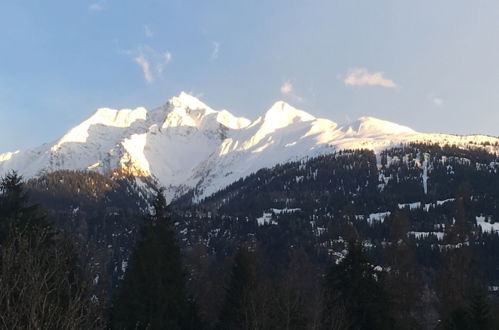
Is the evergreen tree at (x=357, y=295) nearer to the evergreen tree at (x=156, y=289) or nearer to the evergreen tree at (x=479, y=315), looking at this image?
the evergreen tree at (x=479, y=315)

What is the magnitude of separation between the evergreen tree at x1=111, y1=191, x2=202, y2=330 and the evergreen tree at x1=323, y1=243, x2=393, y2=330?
28.3 ft

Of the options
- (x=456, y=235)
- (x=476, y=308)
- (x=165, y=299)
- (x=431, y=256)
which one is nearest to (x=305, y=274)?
(x=456, y=235)

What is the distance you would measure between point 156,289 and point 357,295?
12661mm

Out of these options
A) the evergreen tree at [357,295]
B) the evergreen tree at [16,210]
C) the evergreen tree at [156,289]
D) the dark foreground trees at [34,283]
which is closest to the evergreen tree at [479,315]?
the evergreen tree at [357,295]

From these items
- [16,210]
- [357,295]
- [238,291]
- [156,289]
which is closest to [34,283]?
[156,289]

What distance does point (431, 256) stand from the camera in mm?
169000

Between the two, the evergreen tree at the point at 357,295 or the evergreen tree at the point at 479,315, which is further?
the evergreen tree at the point at 479,315

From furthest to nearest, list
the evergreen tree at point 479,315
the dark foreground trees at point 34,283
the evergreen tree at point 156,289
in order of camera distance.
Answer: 1. the evergreen tree at point 479,315
2. the evergreen tree at point 156,289
3. the dark foreground trees at point 34,283

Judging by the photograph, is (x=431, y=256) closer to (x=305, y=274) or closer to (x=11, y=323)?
(x=305, y=274)

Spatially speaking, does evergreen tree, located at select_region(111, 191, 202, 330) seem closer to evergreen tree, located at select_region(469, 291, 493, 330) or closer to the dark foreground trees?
the dark foreground trees

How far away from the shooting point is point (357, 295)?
31281mm

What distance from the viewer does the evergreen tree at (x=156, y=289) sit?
26.1 metres

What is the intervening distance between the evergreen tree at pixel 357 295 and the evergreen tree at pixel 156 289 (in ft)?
28.3

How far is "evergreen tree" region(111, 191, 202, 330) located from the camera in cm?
2608
